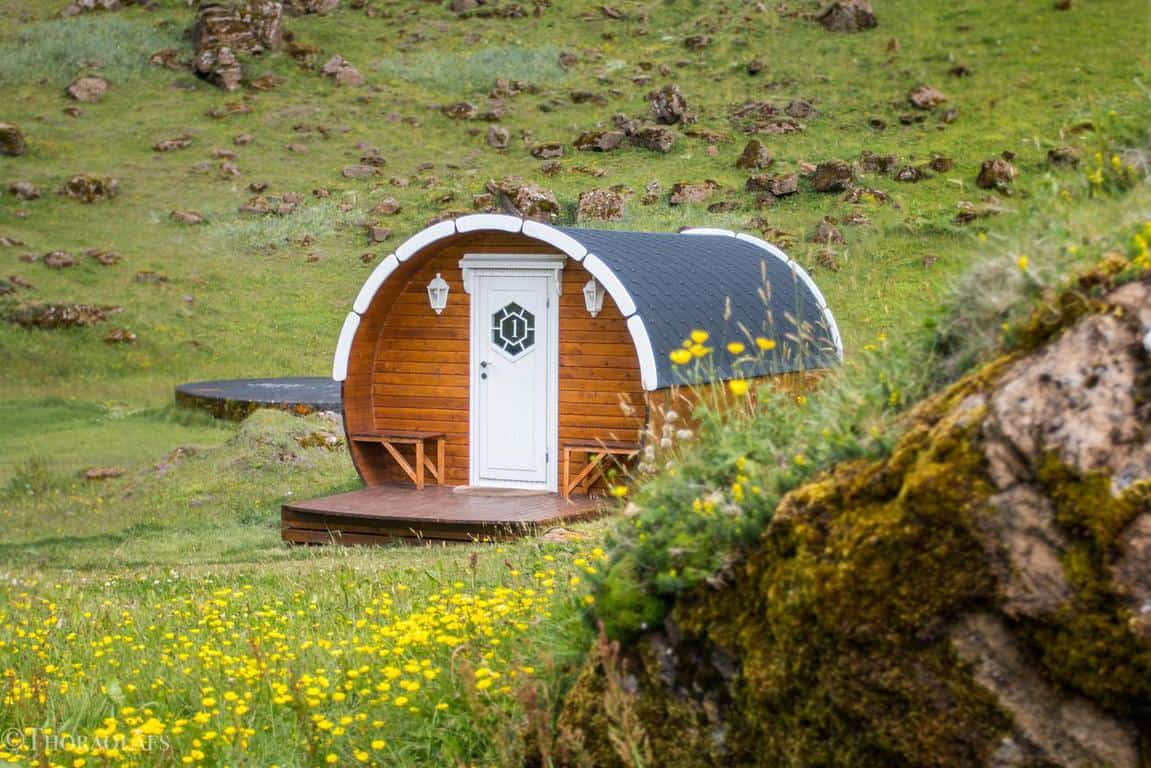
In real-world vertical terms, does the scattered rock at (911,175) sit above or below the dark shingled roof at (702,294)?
above

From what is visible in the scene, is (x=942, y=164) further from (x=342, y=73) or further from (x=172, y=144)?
(x=172, y=144)

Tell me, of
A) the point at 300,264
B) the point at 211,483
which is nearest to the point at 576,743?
the point at 211,483

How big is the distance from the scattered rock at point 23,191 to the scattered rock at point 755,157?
59.6 feet

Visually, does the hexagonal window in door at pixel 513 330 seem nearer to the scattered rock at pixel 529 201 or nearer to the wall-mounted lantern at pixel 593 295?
the wall-mounted lantern at pixel 593 295

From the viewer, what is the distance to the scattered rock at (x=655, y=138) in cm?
3678

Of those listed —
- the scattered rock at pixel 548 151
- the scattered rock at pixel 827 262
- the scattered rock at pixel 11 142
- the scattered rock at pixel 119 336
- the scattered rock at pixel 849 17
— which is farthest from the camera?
the scattered rock at pixel 849 17

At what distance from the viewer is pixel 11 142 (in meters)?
37.1

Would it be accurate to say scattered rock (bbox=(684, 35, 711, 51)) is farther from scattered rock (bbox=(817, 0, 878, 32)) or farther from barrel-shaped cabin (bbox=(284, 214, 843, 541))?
barrel-shaped cabin (bbox=(284, 214, 843, 541))

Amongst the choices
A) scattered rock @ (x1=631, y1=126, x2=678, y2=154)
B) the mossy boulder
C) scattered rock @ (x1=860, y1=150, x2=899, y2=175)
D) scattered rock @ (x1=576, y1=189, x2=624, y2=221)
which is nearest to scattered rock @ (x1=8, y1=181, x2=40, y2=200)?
scattered rock @ (x1=576, y1=189, x2=624, y2=221)

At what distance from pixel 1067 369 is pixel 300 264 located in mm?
30508

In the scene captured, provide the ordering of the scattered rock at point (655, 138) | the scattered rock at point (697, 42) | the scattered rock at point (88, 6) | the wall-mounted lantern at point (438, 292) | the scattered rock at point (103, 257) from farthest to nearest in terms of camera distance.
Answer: the scattered rock at point (88, 6)
the scattered rock at point (697, 42)
the scattered rock at point (655, 138)
the scattered rock at point (103, 257)
the wall-mounted lantern at point (438, 292)

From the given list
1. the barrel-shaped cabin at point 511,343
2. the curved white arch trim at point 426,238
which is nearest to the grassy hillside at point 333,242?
the barrel-shaped cabin at point 511,343

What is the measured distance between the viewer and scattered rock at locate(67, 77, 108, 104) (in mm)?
43031

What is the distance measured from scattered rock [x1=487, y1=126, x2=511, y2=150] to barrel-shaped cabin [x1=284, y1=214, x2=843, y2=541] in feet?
80.5
